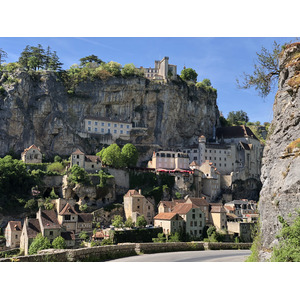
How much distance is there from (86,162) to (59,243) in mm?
21664

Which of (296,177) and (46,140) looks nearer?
(296,177)

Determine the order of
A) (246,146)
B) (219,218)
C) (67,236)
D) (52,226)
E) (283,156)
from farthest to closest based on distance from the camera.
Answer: (246,146)
(219,218)
(67,236)
(52,226)
(283,156)

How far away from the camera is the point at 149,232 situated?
44250 mm

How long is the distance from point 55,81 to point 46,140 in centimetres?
1151

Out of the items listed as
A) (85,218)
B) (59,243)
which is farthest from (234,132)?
(59,243)

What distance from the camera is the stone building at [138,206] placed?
51.9 metres

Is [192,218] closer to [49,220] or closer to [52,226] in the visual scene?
[52,226]

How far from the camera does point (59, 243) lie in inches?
1487

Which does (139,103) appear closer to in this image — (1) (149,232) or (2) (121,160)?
(2) (121,160)

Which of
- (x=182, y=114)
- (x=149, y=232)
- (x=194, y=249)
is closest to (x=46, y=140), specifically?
(x=182, y=114)

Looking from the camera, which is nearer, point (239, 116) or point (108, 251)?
point (108, 251)

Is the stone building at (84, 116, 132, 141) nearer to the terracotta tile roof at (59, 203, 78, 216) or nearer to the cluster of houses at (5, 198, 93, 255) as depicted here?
the cluster of houses at (5, 198, 93, 255)

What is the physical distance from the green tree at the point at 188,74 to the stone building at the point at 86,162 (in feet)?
115

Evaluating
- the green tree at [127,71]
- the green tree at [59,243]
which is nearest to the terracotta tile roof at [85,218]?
the green tree at [59,243]
